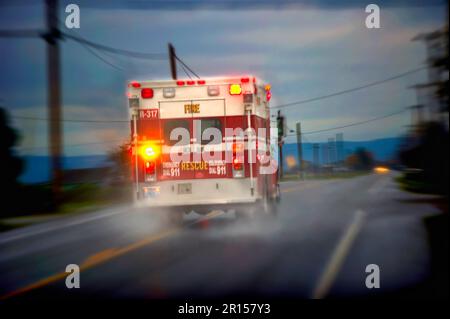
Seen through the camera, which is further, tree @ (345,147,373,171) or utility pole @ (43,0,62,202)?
tree @ (345,147,373,171)

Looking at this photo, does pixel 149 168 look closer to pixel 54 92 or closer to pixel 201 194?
pixel 201 194

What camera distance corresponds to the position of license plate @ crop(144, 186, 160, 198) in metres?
14.2

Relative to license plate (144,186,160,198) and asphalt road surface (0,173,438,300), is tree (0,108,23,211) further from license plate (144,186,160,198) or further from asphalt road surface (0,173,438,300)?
license plate (144,186,160,198)

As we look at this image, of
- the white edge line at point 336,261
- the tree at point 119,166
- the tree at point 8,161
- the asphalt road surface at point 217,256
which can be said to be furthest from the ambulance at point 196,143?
the tree at point 119,166

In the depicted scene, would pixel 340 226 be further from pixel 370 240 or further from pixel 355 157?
pixel 355 157

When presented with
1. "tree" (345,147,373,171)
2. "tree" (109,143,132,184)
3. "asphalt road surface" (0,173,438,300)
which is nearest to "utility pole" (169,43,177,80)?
"tree" (109,143,132,184)

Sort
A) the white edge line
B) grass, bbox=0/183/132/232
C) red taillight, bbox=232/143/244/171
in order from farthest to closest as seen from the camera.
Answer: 1. grass, bbox=0/183/132/232
2. red taillight, bbox=232/143/244/171
3. the white edge line

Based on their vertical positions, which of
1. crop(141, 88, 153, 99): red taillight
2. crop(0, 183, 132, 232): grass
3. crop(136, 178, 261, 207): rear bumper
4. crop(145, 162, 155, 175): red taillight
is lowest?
crop(0, 183, 132, 232): grass

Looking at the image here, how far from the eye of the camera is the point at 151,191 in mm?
14211

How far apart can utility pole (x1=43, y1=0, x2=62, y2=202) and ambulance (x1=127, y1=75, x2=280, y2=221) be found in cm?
791

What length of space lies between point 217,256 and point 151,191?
3.98 m

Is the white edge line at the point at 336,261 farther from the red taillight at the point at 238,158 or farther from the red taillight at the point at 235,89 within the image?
the red taillight at the point at 235,89

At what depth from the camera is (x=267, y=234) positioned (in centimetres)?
1366

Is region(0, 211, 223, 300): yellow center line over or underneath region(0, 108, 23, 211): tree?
underneath
